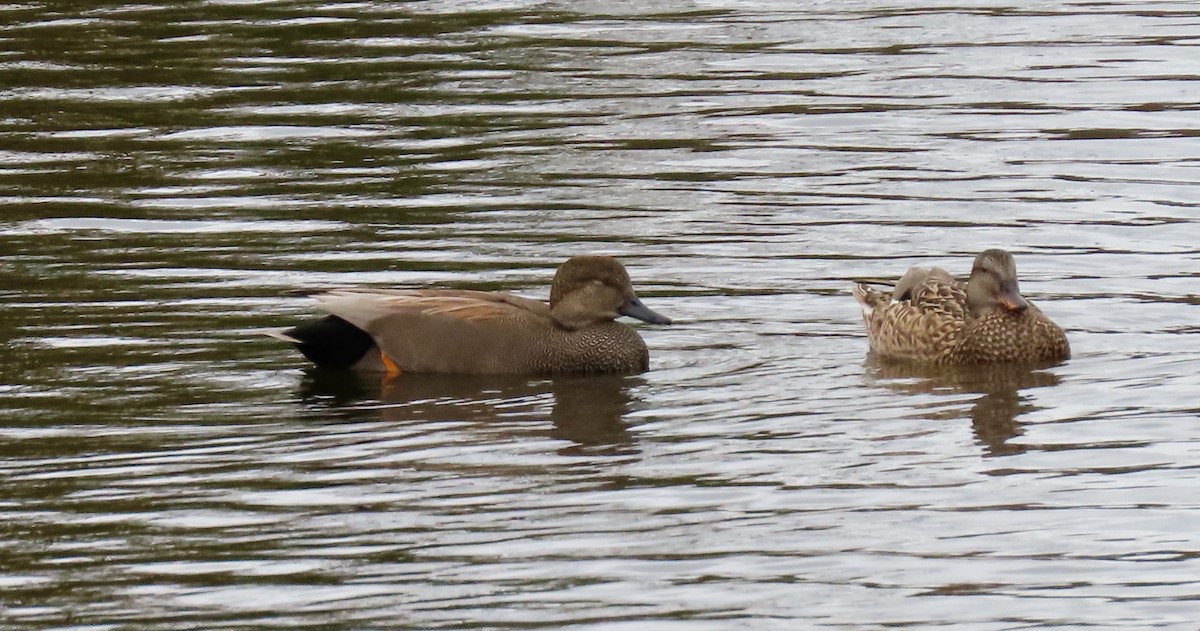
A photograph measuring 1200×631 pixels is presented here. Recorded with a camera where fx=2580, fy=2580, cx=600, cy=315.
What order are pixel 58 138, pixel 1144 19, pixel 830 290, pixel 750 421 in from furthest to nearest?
pixel 1144 19
pixel 58 138
pixel 830 290
pixel 750 421

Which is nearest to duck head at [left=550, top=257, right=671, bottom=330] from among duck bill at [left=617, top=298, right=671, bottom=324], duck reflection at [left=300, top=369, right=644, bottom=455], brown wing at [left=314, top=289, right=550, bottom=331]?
duck bill at [left=617, top=298, right=671, bottom=324]

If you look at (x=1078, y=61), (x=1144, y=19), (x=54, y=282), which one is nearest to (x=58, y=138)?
(x=54, y=282)

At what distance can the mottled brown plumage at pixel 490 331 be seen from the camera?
37.6 feet

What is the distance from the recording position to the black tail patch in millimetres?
11508

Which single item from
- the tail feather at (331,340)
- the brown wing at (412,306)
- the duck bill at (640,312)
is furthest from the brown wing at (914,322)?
the tail feather at (331,340)

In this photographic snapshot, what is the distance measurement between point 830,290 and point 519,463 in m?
3.59

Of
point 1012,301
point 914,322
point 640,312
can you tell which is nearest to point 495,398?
point 640,312

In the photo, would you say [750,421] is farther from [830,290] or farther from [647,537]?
[830,290]

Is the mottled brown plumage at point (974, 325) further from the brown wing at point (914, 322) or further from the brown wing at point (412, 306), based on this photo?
the brown wing at point (412, 306)

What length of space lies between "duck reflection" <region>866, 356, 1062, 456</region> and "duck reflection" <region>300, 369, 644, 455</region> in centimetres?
112

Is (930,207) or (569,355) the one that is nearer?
(569,355)

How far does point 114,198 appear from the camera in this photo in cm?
1484

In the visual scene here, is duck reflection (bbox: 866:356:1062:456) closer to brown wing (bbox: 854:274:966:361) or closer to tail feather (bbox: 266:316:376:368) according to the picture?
brown wing (bbox: 854:274:966:361)

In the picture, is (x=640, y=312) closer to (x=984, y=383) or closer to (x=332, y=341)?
(x=332, y=341)
